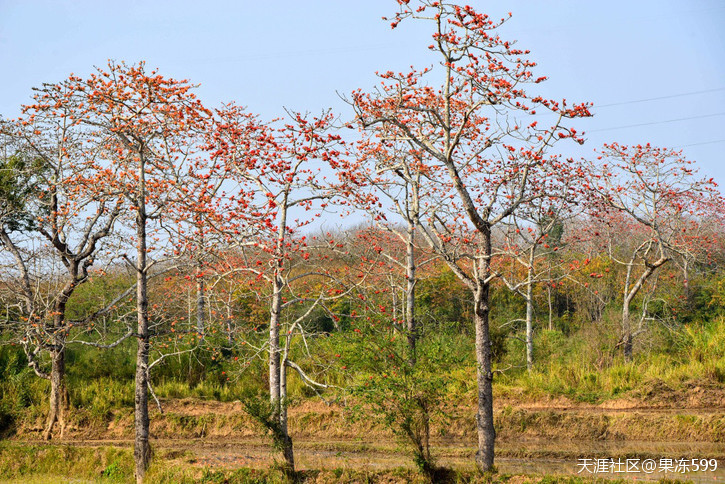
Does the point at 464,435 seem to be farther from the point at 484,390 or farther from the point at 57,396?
the point at 57,396

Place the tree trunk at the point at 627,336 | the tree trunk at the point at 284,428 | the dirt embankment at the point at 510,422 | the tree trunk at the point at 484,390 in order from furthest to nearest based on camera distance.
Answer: the tree trunk at the point at 627,336 → the dirt embankment at the point at 510,422 → the tree trunk at the point at 284,428 → the tree trunk at the point at 484,390

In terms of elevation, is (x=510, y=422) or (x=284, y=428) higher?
(x=284, y=428)

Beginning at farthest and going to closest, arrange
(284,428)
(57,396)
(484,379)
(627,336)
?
(627,336)
(57,396)
(284,428)
(484,379)

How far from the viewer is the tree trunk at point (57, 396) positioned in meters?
15.5

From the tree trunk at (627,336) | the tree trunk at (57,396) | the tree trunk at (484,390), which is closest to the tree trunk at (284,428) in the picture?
the tree trunk at (484,390)

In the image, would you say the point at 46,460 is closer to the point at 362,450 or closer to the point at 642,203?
the point at 362,450

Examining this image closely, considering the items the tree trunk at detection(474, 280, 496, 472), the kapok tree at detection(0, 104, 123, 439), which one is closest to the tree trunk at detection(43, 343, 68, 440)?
the kapok tree at detection(0, 104, 123, 439)

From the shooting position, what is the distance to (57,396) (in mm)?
15578

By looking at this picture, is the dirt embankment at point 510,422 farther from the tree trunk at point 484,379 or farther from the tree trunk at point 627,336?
the tree trunk at point 627,336

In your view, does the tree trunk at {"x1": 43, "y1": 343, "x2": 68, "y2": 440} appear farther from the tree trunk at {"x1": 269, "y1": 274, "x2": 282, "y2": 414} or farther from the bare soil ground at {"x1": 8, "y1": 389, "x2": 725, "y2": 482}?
the tree trunk at {"x1": 269, "y1": 274, "x2": 282, "y2": 414}

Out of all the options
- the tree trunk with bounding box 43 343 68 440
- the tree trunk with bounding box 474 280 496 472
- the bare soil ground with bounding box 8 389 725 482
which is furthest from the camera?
the tree trunk with bounding box 43 343 68 440

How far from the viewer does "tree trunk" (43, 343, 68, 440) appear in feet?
50.8

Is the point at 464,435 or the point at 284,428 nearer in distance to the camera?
the point at 284,428

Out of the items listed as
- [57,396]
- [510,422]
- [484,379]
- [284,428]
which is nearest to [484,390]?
[484,379]
